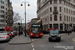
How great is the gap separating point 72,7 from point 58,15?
16078mm

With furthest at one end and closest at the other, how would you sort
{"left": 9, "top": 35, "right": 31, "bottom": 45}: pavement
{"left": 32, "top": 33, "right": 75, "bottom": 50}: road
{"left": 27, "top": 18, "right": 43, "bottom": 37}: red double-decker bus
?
{"left": 27, "top": 18, "right": 43, "bottom": 37}: red double-decker bus < {"left": 9, "top": 35, "right": 31, "bottom": 45}: pavement < {"left": 32, "top": 33, "right": 75, "bottom": 50}: road

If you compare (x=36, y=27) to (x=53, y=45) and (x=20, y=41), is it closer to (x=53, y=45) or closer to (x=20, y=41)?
(x=20, y=41)

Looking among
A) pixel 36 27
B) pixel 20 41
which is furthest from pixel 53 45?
pixel 36 27

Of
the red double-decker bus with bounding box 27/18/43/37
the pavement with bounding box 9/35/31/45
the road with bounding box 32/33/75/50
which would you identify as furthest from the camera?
the red double-decker bus with bounding box 27/18/43/37

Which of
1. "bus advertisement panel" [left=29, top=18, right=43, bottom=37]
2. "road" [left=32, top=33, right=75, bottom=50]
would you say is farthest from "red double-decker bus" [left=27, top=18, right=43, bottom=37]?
"road" [left=32, top=33, right=75, bottom=50]

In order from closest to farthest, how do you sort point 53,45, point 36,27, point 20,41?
point 53,45 < point 20,41 < point 36,27

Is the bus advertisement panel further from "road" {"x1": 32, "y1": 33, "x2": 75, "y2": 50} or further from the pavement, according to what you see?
"road" {"x1": 32, "y1": 33, "x2": 75, "y2": 50}

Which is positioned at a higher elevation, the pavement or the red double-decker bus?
the red double-decker bus

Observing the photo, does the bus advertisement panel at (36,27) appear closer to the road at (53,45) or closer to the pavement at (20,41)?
the pavement at (20,41)

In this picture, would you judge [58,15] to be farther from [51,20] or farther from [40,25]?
[40,25]

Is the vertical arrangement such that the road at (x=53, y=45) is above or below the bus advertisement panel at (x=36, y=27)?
below

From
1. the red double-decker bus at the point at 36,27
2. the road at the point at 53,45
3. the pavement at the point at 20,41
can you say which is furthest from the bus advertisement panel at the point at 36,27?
the road at the point at 53,45

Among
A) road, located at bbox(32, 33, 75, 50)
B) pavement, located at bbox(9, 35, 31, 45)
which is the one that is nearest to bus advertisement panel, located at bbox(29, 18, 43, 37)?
pavement, located at bbox(9, 35, 31, 45)

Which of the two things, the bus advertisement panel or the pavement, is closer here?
the pavement
